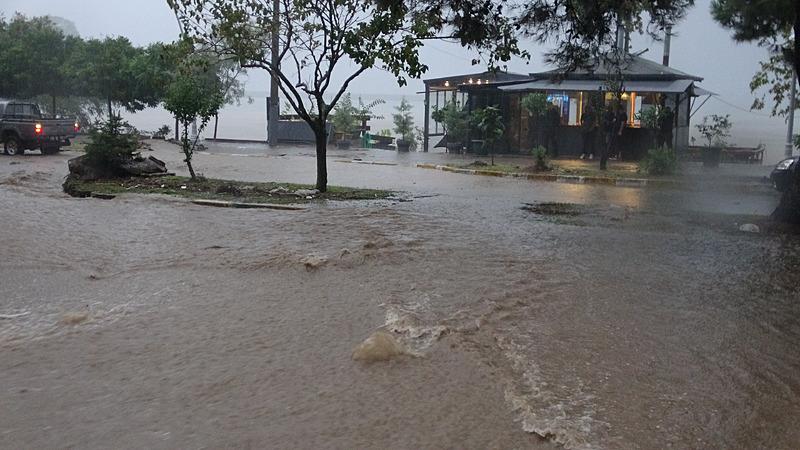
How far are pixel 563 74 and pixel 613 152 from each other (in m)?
14.8

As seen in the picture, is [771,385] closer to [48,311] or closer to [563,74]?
[48,311]

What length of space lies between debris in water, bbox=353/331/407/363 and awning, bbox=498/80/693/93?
19.3 m

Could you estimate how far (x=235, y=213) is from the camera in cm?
1159

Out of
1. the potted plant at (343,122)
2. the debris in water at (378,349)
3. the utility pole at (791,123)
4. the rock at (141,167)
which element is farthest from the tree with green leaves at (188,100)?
the potted plant at (343,122)

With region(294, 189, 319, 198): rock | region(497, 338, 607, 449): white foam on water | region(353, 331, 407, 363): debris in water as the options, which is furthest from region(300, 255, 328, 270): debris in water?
region(294, 189, 319, 198): rock

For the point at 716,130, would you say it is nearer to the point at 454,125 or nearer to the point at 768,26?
the point at 454,125

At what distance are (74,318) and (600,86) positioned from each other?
69.6 ft

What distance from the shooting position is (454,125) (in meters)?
29.3

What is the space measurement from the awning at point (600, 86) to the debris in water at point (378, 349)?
63.4ft

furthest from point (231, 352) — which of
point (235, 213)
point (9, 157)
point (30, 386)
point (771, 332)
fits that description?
point (9, 157)

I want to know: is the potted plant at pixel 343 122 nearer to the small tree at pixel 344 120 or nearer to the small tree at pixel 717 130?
the small tree at pixel 344 120

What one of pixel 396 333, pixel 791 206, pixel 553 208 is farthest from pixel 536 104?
pixel 396 333

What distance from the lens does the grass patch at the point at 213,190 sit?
13.6m

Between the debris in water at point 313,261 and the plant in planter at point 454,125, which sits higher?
the plant in planter at point 454,125
